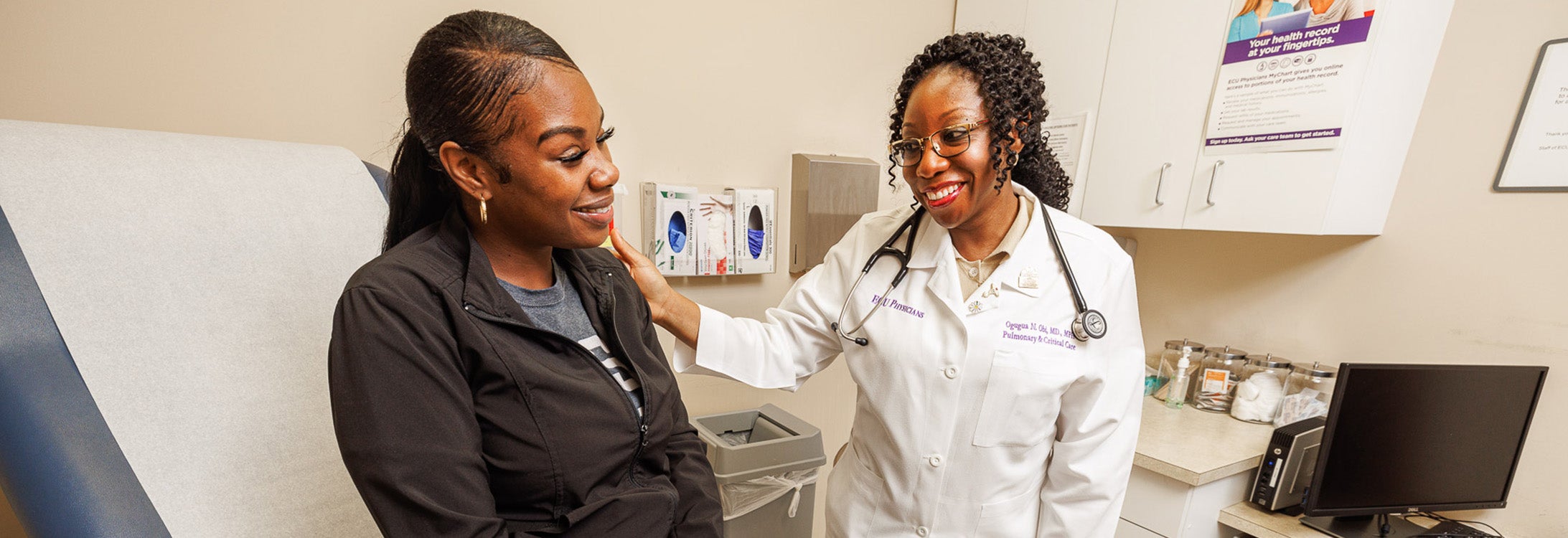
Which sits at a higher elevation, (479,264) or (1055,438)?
(479,264)

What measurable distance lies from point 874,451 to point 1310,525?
1103 mm

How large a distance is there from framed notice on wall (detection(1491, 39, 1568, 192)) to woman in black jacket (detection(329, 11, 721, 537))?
77.6 inches

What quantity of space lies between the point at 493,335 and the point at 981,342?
732 millimetres

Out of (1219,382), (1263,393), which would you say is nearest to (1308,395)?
(1263,393)

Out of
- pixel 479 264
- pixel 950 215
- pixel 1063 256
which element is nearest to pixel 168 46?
pixel 479 264

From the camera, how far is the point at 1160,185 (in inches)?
70.1

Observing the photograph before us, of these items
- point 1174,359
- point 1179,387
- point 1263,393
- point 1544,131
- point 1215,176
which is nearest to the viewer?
point 1544,131

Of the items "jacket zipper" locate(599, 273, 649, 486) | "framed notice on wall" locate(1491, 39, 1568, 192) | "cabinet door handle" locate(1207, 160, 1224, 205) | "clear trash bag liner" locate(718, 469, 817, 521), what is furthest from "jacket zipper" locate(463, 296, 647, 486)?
"framed notice on wall" locate(1491, 39, 1568, 192)

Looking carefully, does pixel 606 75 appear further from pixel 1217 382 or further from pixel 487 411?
pixel 1217 382

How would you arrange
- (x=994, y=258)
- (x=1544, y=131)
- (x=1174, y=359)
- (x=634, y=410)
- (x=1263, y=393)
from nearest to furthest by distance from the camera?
1. (x=634, y=410)
2. (x=994, y=258)
3. (x=1544, y=131)
4. (x=1263, y=393)
5. (x=1174, y=359)

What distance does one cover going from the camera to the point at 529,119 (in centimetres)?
72

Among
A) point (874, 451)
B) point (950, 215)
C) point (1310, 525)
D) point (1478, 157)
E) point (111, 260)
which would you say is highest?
point (1478, 157)

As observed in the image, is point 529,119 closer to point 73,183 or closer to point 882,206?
point 73,183

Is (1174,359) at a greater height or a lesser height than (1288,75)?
lesser
